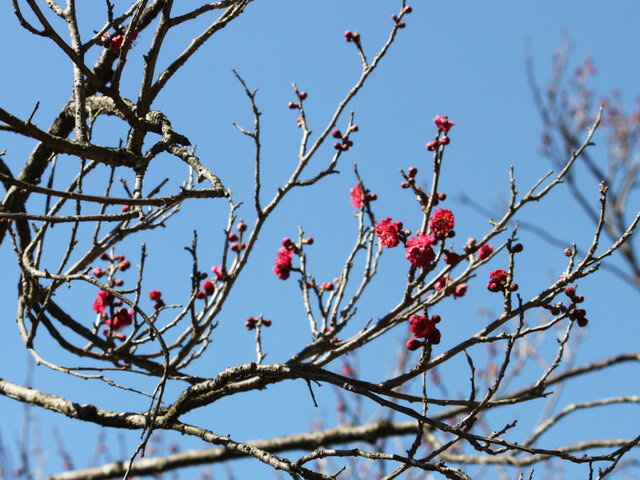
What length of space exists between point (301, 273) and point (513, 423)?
1628mm

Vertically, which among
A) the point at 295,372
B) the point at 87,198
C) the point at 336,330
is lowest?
the point at 295,372

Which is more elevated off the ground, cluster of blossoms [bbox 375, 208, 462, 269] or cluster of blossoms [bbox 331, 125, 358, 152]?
cluster of blossoms [bbox 331, 125, 358, 152]

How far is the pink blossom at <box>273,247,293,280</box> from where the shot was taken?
3711mm

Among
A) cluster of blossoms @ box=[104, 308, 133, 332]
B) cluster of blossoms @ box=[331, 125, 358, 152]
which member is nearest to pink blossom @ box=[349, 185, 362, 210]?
cluster of blossoms @ box=[331, 125, 358, 152]

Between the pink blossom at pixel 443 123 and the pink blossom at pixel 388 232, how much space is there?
0.50m

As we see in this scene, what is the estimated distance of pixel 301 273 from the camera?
3.60 meters

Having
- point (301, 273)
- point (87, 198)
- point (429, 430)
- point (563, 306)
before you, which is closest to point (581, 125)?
point (429, 430)

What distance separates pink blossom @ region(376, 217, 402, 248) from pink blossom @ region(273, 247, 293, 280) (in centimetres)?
71

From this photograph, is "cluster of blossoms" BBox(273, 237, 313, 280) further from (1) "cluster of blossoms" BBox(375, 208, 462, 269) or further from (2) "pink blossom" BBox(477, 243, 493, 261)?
(2) "pink blossom" BBox(477, 243, 493, 261)

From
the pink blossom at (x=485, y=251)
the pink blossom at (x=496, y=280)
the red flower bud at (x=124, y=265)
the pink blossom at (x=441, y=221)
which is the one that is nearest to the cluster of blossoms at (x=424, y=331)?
the pink blossom at (x=496, y=280)

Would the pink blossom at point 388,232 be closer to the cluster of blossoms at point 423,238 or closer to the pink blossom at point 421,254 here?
the cluster of blossoms at point 423,238

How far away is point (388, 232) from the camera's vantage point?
10.3 feet

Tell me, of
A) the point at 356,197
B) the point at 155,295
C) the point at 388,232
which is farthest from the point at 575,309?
the point at 155,295

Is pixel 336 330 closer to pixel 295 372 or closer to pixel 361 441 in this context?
pixel 295 372
